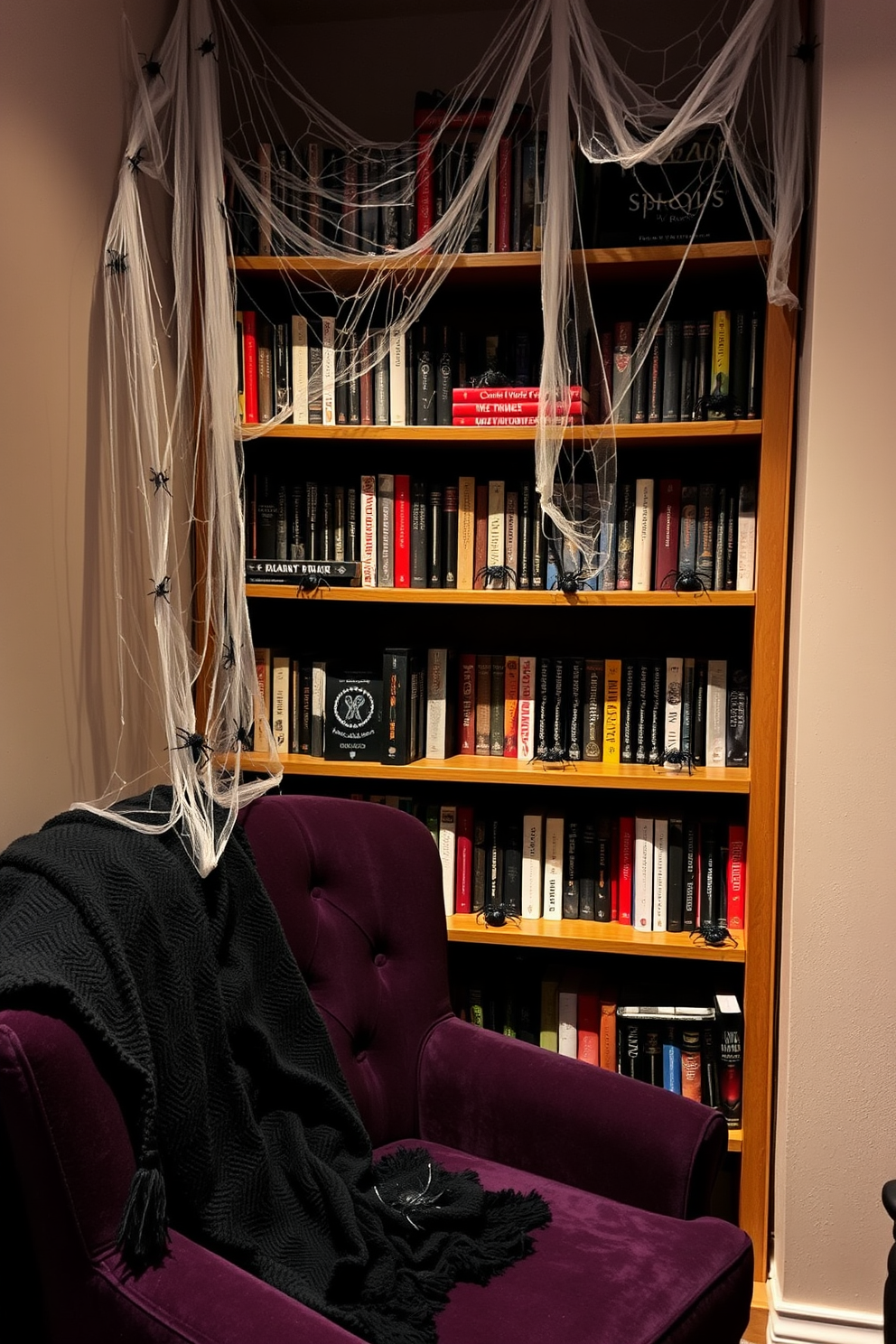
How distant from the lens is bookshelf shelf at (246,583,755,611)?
213 centimetres

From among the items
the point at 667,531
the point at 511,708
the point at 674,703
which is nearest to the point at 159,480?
the point at 511,708

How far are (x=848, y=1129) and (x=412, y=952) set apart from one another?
2.70 ft

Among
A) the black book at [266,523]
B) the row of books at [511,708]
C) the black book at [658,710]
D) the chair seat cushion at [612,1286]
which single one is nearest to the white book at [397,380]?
the black book at [266,523]

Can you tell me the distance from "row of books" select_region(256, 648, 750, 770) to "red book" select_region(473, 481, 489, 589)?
0.18 m

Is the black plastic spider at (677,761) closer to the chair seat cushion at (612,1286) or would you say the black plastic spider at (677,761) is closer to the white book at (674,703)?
the white book at (674,703)

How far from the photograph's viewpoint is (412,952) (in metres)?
1.92

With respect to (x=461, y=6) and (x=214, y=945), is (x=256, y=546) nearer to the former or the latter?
(x=214, y=945)

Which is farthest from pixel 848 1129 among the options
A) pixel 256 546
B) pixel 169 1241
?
pixel 256 546

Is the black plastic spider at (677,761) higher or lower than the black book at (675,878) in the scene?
higher

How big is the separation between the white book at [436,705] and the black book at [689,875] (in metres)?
0.52

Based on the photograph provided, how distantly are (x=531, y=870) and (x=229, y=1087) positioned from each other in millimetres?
967

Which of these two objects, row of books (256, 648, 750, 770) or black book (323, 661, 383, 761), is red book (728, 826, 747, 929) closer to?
row of books (256, 648, 750, 770)

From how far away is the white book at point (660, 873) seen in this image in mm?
2244

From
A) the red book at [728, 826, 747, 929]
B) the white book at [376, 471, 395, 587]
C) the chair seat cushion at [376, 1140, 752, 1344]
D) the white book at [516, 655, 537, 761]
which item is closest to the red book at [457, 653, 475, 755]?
the white book at [516, 655, 537, 761]
